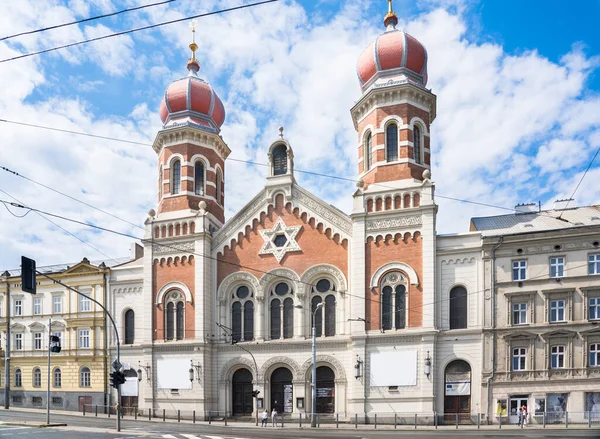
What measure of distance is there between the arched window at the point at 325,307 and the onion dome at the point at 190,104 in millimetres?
15954

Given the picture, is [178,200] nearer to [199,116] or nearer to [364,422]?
[199,116]

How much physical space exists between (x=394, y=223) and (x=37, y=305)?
3011 centimetres

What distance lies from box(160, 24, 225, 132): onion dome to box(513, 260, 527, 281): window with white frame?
81.6ft

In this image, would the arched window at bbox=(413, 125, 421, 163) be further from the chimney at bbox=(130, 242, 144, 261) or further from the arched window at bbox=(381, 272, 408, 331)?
the chimney at bbox=(130, 242, 144, 261)

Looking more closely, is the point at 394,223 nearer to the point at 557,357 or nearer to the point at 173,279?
the point at 557,357

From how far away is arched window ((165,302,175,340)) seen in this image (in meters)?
43.3

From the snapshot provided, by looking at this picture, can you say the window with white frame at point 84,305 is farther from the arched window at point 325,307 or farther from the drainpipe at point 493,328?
the drainpipe at point 493,328

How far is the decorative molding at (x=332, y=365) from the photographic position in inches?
1522

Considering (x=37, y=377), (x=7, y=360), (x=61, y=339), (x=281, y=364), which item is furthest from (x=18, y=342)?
(x=281, y=364)

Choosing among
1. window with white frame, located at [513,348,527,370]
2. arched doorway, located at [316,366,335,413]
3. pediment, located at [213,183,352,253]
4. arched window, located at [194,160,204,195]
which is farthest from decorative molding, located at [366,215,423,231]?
arched window, located at [194,160,204,195]

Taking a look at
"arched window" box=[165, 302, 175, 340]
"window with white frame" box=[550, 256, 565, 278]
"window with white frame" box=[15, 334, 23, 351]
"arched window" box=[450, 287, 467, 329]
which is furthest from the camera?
"window with white frame" box=[15, 334, 23, 351]

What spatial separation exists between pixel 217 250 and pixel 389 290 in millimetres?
13037

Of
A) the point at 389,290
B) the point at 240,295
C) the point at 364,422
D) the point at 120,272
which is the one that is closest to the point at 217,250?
the point at 240,295

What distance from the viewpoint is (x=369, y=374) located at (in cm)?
3734
